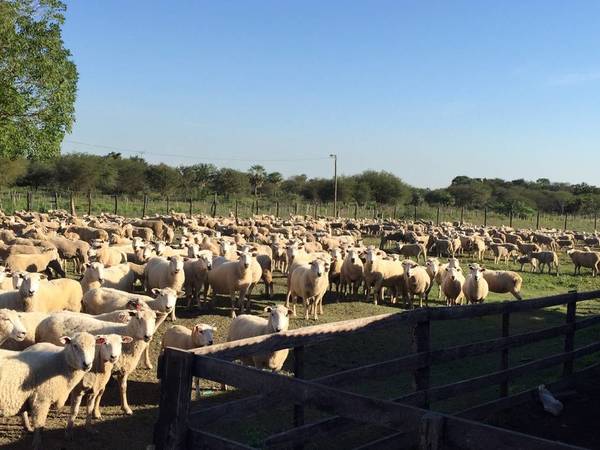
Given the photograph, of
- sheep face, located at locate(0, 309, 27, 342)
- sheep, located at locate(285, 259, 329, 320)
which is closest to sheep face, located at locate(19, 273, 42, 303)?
sheep face, located at locate(0, 309, 27, 342)

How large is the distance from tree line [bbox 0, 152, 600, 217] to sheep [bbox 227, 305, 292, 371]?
51168mm

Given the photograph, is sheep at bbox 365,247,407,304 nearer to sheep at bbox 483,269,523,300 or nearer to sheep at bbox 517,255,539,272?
sheep at bbox 483,269,523,300

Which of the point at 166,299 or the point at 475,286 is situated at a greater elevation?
the point at 166,299

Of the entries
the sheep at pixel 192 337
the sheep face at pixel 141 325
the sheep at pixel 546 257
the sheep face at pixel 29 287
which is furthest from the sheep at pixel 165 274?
Result: the sheep at pixel 546 257

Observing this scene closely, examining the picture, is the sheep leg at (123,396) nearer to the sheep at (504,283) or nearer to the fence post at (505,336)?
the fence post at (505,336)

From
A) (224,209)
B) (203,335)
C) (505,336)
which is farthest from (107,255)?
(224,209)

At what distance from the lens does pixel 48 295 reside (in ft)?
37.7

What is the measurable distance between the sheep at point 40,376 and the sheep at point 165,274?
7349mm

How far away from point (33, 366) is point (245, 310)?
8798 mm

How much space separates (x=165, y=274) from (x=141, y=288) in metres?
3.06

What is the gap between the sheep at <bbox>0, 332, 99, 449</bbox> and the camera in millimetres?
6586

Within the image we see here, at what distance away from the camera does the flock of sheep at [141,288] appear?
7059mm

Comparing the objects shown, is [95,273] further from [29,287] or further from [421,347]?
[421,347]

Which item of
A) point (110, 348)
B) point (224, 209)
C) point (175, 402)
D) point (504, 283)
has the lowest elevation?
point (504, 283)
